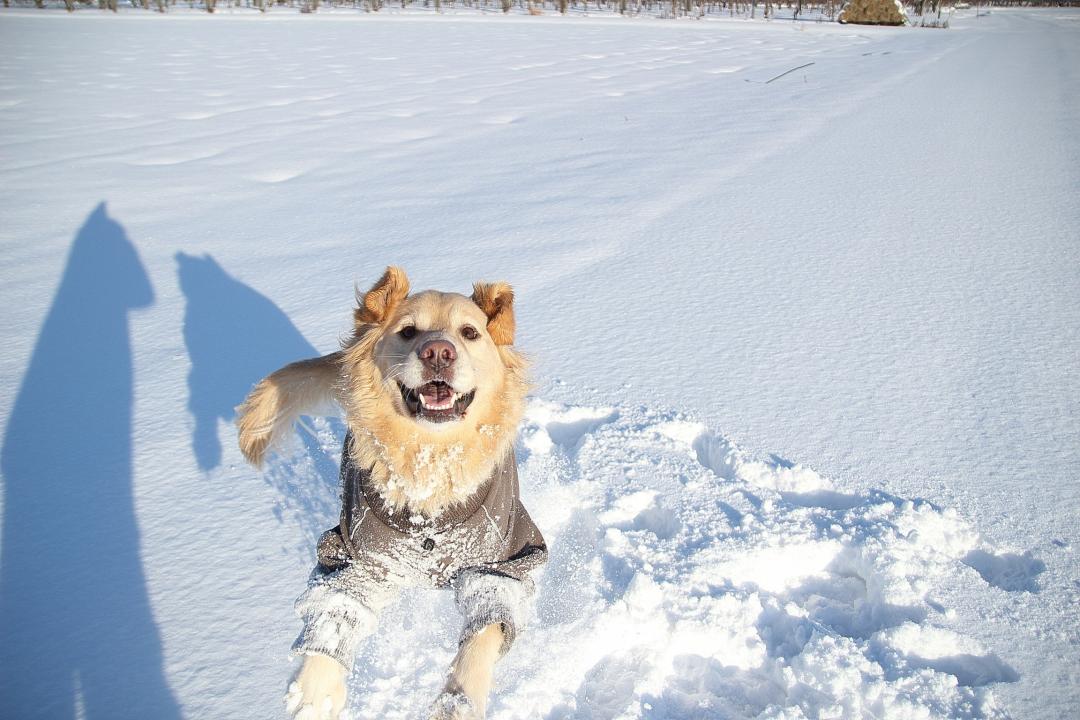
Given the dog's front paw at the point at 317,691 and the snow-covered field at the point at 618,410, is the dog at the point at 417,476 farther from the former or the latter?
the snow-covered field at the point at 618,410

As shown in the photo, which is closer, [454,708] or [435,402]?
[454,708]

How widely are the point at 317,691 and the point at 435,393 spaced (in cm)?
79

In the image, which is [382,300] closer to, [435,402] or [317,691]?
[435,402]

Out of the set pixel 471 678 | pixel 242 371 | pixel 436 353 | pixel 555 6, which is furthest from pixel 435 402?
pixel 555 6

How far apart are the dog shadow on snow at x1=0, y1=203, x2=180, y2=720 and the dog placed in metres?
0.47

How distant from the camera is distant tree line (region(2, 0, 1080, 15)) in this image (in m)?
27.6

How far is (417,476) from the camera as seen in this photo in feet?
6.04

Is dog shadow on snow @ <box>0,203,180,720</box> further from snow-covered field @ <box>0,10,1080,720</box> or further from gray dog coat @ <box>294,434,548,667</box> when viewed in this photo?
gray dog coat @ <box>294,434,548,667</box>

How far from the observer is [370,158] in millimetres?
6336

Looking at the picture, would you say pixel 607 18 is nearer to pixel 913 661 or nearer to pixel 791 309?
pixel 791 309

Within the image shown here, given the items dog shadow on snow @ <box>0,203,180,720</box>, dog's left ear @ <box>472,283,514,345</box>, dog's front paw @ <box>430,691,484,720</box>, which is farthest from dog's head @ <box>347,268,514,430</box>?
dog shadow on snow @ <box>0,203,180,720</box>

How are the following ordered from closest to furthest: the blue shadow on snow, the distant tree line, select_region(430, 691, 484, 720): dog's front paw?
1. select_region(430, 691, 484, 720): dog's front paw
2. the blue shadow on snow
3. the distant tree line

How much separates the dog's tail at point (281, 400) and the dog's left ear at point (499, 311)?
501mm

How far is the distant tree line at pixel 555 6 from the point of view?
90.6ft
